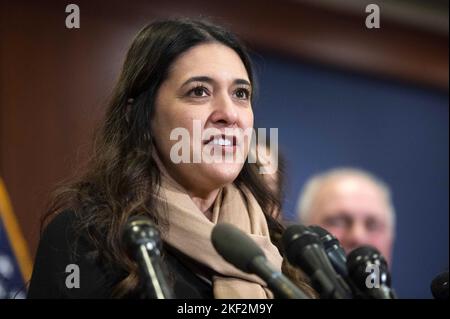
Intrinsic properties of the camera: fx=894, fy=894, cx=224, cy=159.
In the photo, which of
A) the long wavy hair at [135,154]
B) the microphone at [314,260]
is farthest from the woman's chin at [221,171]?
the microphone at [314,260]

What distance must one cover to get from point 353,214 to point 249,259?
2.01 meters

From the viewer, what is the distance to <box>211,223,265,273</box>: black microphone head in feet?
4.73

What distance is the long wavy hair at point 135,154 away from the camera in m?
1.85

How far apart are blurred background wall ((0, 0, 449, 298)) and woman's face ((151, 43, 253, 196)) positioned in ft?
4.23

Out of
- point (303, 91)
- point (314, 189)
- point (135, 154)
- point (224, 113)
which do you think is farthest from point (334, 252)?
point (303, 91)

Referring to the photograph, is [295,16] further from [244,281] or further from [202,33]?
[244,281]

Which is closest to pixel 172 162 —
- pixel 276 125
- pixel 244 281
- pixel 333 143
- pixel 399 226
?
pixel 244 281

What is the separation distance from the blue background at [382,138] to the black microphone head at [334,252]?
2.33 m

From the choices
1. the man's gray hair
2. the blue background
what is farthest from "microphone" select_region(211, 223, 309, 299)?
the blue background

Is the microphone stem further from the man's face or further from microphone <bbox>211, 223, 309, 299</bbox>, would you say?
the man's face

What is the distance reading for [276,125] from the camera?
4070 mm

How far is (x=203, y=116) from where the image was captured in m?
1.90

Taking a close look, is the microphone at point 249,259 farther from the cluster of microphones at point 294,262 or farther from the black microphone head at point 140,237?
the black microphone head at point 140,237
